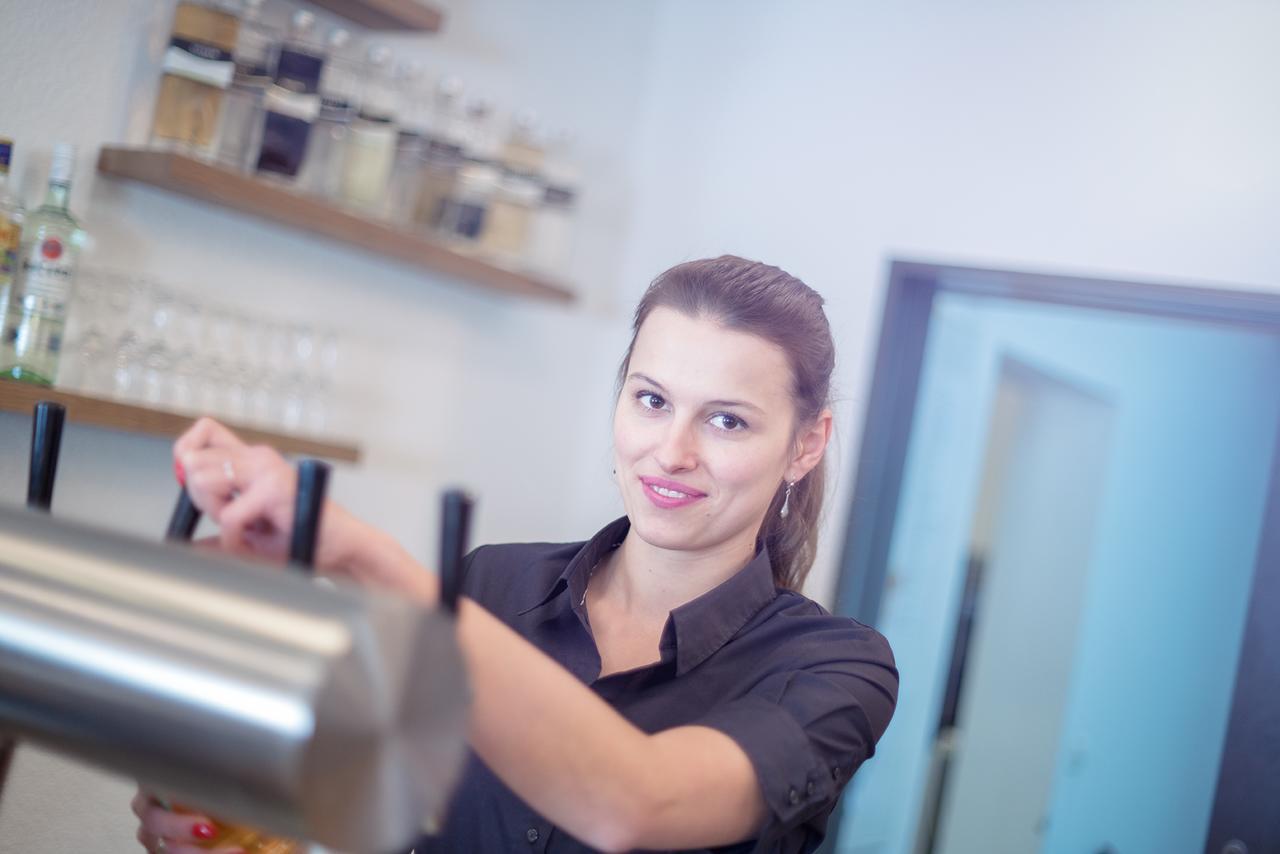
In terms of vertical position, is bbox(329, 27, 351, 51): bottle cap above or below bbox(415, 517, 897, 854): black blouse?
above

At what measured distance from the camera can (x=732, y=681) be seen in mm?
1250

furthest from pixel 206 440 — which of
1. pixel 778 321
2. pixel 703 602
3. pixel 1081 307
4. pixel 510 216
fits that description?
pixel 1081 307

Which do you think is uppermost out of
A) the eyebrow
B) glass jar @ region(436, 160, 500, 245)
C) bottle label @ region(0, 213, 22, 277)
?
glass jar @ region(436, 160, 500, 245)

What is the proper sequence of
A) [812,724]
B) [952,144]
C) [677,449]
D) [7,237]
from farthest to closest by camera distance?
[952,144] < [7,237] < [677,449] < [812,724]

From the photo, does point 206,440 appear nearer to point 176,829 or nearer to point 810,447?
point 176,829

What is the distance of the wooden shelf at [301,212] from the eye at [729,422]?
921 millimetres

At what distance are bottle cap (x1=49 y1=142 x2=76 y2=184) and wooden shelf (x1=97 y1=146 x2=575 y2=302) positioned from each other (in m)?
0.13

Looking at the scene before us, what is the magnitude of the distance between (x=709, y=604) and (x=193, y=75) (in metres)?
1.15

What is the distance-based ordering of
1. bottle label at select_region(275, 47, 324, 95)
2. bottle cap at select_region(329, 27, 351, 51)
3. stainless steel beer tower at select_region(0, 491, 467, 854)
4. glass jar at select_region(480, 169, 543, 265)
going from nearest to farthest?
stainless steel beer tower at select_region(0, 491, 467, 854), bottle label at select_region(275, 47, 324, 95), bottle cap at select_region(329, 27, 351, 51), glass jar at select_region(480, 169, 543, 265)

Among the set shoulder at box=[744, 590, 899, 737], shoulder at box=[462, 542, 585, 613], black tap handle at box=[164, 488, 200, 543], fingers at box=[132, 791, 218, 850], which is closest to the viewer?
black tap handle at box=[164, 488, 200, 543]

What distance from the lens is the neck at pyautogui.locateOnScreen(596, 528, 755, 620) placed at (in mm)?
1351

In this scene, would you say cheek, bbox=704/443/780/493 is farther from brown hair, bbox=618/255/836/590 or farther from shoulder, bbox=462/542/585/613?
shoulder, bbox=462/542/585/613

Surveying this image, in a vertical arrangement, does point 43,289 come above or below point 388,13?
below

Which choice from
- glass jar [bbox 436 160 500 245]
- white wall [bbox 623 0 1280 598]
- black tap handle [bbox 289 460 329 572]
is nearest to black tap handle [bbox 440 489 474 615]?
black tap handle [bbox 289 460 329 572]
